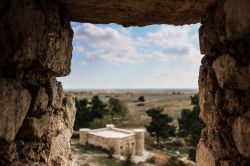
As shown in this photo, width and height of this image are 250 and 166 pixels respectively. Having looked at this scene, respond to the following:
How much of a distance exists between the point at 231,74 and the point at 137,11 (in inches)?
46.2

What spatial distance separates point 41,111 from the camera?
3.04 meters

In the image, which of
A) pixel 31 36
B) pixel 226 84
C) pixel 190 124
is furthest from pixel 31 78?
pixel 190 124

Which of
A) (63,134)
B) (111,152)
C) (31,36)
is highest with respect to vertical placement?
(31,36)

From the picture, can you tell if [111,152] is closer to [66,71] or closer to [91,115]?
[91,115]

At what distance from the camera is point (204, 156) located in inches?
134

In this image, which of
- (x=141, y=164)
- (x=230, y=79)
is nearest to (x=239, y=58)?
(x=230, y=79)

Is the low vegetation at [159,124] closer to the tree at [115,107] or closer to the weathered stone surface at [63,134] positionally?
the tree at [115,107]

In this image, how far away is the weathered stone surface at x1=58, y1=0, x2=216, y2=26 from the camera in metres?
3.19

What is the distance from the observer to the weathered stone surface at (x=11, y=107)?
8.02 ft

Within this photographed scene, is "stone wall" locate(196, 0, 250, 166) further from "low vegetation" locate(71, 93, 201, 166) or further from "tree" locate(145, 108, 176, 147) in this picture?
"tree" locate(145, 108, 176, 147)

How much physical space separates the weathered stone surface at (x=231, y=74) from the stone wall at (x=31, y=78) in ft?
4.91

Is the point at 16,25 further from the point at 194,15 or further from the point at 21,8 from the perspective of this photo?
the point at 194,15

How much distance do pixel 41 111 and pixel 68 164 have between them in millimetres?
860

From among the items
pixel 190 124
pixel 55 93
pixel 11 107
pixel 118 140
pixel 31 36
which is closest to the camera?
pixel 11 107
